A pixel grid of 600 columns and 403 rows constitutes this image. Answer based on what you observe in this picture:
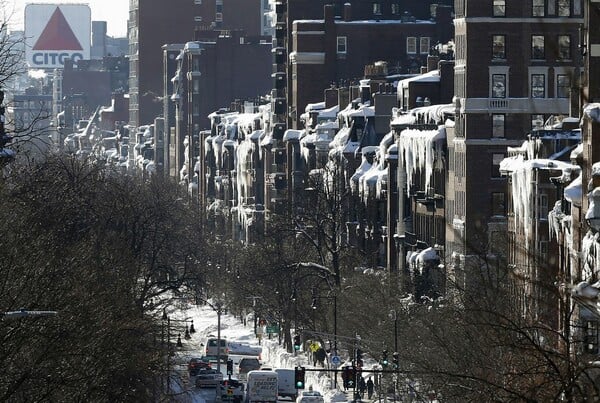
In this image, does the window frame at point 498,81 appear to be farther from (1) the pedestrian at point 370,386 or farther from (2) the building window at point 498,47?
(1) the pedestrian at point 370,386

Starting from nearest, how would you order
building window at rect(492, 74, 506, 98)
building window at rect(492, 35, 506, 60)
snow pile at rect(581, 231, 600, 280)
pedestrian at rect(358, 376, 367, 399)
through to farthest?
snow pile at rect(581, 231, 600, 280)
pedestrian at rect(358, 376, 367, 399)
building window at rect(492, 35, 506, 60)
building window at rect(492, 74, 506, 98)

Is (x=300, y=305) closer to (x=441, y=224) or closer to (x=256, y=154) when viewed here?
(x=441, y=224)

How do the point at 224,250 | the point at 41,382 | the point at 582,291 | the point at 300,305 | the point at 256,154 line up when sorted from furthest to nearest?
1. the point at 256,154
2. the point at 224,250
3. the point at 300,305
4. the point at 41,382
5. the point at 582,291

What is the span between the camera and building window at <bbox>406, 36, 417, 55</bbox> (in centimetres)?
16800

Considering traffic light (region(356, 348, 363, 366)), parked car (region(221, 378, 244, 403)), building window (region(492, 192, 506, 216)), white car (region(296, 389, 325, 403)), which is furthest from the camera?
building window (region(492, 192, 506, 216))

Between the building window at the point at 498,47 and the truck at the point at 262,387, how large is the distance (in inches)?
708

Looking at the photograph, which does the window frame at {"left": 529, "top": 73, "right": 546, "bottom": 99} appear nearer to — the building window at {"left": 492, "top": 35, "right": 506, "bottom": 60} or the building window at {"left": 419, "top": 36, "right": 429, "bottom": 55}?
the building window at {"left": 492, "top": 35, "right": 506, "bottom": 60}

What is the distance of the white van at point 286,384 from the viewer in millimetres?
96750

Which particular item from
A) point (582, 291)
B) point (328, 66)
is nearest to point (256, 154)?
point (328, 66)

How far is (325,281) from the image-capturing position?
120 meters

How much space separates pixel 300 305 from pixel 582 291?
9550cm

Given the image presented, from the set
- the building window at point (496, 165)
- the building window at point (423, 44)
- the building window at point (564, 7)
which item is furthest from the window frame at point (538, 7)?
the building window at point (423, 44)

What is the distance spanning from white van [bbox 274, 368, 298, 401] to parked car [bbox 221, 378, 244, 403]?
1.58 meters

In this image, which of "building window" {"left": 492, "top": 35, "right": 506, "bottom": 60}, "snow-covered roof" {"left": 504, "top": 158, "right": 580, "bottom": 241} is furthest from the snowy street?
"building window" {"left": 492, "top": 35, "right": 506, "bottom": 60}
